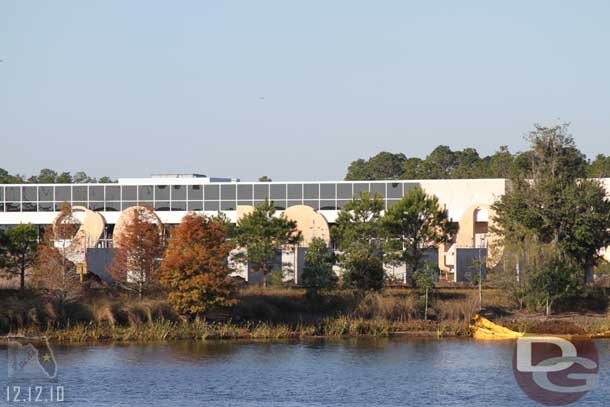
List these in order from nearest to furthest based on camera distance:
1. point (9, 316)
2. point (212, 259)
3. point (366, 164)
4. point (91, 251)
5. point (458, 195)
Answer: point (9, 316)
point (212, 259)
point (91, 251)
point (458, 195)
point (366, 164)

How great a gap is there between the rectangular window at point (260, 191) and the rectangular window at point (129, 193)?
34.5 feet

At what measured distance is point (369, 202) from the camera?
71.4 meters

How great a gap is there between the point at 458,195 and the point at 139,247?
1501 inches

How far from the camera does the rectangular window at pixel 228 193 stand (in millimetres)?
96188

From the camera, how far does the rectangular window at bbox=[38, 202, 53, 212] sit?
324 ft

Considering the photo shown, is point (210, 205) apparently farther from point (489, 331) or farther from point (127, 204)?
point (489, 331)

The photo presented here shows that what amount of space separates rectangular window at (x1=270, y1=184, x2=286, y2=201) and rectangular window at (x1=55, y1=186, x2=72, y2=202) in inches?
701

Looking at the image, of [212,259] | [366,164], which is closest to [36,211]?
[212,259]

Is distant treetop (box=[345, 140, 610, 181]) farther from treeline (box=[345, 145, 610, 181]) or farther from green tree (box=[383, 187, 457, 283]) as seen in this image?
green tree (box=[383, 187, 457, 283])

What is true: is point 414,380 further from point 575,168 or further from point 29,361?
point 575,168

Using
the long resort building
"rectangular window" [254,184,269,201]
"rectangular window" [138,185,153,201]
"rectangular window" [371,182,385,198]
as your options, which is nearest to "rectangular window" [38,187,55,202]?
the long resort building

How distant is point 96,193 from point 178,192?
23.5ft

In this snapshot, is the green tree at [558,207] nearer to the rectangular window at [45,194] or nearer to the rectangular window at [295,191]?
the rectangular window at [295,191]

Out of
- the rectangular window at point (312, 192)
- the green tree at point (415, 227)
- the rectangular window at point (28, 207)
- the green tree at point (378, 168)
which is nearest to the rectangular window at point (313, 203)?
the rectangular window at point (312, 192)
